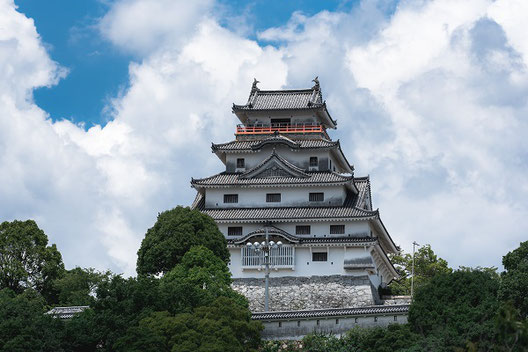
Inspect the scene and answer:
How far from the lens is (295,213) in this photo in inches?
2736

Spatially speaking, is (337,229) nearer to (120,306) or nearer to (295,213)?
(295,213)

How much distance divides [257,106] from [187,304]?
92.0ft

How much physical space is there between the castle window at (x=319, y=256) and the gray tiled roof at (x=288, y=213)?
242 cm

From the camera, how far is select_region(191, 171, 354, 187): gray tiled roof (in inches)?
2763

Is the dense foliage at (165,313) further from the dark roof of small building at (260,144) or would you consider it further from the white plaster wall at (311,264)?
the dark roof of small building at (260,144)

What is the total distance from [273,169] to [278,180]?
1.31 meters

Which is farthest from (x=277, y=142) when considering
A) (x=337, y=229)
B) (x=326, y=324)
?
(x=326, y=324)

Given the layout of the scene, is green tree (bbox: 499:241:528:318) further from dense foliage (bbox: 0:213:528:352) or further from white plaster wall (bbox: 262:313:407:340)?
white plaster wall (bbox: 262:313:407:340)

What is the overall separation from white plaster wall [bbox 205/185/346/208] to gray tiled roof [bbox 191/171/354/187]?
514 mm

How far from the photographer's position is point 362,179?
247ft

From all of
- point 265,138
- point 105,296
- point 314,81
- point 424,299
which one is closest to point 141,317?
point 105,296

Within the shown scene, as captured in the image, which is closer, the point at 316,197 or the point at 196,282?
the point at 196,282

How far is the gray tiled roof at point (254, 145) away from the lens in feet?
240

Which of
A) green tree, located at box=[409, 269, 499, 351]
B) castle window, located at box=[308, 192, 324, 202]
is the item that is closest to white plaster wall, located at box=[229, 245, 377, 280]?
castle window, located at box=[308, 192, 324, 202]
